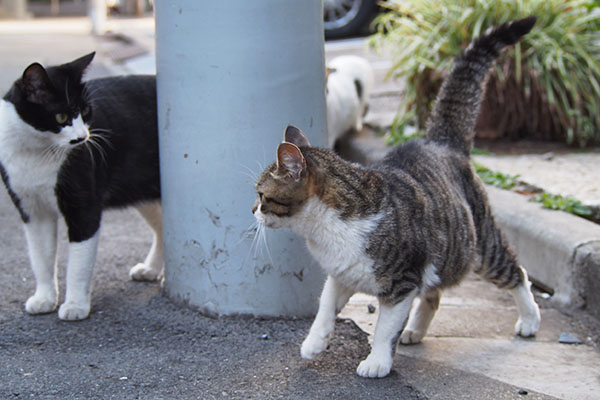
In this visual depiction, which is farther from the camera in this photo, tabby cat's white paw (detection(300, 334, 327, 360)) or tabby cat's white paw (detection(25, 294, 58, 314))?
tabby cat's white paw (detection(25, 294, 58, 314))

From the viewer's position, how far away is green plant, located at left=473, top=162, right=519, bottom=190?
4492mm

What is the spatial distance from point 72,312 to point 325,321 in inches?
47.3

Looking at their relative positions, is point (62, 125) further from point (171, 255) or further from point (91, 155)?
point (171, 255)

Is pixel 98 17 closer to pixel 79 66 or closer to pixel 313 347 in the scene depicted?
pixel 79 66

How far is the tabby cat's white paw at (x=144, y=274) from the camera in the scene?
3.85 meters

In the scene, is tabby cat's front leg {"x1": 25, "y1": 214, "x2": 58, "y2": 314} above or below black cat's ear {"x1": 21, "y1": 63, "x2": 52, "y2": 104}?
below

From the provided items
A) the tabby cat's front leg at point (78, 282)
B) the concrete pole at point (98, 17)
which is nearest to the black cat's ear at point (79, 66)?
the tabby cat's front leg at point (78, 282)

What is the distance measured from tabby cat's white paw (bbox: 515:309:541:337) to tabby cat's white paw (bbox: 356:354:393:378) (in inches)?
32.8

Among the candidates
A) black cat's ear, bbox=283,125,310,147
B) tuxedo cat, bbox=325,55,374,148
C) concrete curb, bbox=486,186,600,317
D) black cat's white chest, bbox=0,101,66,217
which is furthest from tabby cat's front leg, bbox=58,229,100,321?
tuxedo cat, bbox=325,55,374,148

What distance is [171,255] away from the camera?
11.3ft

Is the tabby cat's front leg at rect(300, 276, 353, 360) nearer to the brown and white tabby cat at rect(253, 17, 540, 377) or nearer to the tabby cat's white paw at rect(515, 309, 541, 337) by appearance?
the brown and white tabby cat at rect(253, 17, 540, 377)

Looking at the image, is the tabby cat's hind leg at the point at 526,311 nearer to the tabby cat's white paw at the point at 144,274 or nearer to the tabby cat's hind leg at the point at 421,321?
the tabby cat's hind leg at the point at 421,321

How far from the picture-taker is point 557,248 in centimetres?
365

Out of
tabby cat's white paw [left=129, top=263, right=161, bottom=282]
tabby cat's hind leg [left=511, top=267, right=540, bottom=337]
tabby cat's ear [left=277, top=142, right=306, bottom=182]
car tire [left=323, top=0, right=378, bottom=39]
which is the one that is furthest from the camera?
car tire [left=323, top=0, right=378, bottom=39]
